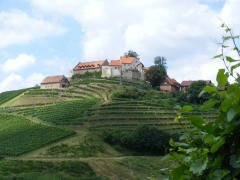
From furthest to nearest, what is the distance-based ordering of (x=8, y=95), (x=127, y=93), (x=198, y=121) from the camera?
(x=8, y=95)
(x=127, y=93)
(x=198, y=121)

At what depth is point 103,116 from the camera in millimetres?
76688

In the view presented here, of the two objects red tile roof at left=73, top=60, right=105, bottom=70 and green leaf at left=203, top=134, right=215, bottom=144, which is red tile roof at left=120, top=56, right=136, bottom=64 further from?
green leaf at left=203, top=134, right=215, bottom=144

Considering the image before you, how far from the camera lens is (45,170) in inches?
2009

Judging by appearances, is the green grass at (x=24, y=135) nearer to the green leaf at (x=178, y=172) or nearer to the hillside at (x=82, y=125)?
the hillside at (x=82, y=125)

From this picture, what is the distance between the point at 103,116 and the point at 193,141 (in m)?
73.5

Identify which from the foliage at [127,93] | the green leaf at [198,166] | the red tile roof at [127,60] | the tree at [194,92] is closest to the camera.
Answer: the green leaf at [198,166]

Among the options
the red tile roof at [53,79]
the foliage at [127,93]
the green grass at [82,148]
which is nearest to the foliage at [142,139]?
the green grass at [82,148]

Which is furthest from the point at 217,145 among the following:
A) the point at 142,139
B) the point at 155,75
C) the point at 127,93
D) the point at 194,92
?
Answer: the point at 155,75

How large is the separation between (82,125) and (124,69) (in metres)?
42.3

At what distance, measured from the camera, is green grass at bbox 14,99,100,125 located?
252 feet

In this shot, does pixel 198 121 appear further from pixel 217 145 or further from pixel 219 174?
pixel 219 174

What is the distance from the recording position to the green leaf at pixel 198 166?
3.04 m

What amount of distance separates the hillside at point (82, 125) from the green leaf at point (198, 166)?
141ft

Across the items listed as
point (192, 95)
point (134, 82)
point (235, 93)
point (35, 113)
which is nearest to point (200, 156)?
point (235, 93)
